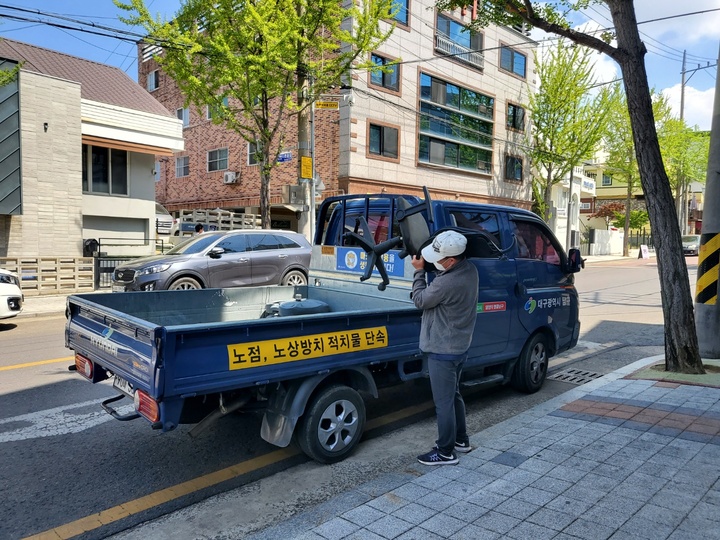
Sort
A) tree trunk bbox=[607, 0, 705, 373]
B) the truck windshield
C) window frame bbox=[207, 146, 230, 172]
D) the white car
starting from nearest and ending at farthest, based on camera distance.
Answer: tree trunk bbox=[607, 0, 705, 373] → the white car → the truck windshield → window frame bbox=[207, 146, 230, 172]

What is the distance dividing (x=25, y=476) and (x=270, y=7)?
13.3 metres

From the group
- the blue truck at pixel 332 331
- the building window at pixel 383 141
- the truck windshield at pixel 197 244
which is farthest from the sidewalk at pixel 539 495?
the building window at pixel 383 141

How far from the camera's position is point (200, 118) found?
1164 inches

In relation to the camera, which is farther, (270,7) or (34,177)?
(34,177)

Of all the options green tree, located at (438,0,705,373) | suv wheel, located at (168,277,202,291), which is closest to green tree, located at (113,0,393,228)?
suv wheel, located at (168,277,202,291)

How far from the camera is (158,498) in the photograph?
367 cm

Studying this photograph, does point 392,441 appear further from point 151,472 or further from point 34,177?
point 34,177

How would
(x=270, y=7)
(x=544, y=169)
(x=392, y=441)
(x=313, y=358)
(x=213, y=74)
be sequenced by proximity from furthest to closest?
(x=544, y=169) → (x=213, y=74) → (x=270, y=7) → (x=392, y=441) → (x=313, y=358)

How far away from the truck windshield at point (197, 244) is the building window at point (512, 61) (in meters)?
24.6

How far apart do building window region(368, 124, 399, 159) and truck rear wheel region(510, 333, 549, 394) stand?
18282 millimetres

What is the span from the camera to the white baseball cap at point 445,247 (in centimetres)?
385

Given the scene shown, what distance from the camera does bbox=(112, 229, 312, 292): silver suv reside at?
11078 millimetres

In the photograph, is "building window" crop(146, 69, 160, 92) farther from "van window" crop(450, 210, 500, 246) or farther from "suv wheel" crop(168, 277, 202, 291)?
"van window" crop(450, 210, 500, 246)

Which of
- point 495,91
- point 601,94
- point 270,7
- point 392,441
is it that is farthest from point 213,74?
point 601,94
